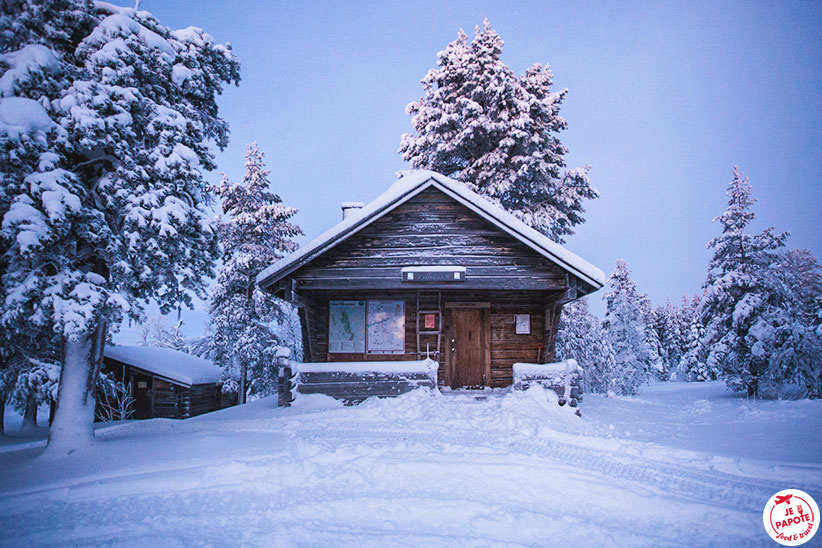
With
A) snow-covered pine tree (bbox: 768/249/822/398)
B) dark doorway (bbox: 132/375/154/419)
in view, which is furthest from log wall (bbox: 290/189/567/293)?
dark doorway (bbox: 132/375/154/419)

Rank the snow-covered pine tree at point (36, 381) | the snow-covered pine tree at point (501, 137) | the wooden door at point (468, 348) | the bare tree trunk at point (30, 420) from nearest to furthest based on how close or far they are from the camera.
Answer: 1. the snow-covered pine tree at point (36, 381)
2. the wooden door at point (468, 348)
3. the snow-covered pine tree at point (501, 137)
4. the bare tree trunk at point (30, 420)

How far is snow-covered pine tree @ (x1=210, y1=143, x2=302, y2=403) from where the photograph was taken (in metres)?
19.5

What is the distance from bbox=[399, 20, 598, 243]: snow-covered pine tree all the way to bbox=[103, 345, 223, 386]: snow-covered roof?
17.2 m

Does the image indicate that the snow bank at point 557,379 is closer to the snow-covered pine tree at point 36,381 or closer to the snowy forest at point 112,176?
the snowy forest at point 112,176

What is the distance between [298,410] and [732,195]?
2258 centimetres

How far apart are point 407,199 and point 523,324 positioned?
5354mm

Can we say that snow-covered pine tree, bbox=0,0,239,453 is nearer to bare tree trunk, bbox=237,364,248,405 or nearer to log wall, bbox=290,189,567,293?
log wall, bbox=290,189,567,293

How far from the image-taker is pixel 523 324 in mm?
13383

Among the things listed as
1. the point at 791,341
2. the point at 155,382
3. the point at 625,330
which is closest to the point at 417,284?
the point at 791,341

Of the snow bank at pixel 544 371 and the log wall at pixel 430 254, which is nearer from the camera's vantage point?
the snow bank at pixel 544 371

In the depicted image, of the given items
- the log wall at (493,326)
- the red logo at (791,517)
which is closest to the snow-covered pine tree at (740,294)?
the log wall at (493,326)

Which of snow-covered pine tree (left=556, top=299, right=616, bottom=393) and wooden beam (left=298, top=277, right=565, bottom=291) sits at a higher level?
wooden beam (left=298, top=277, right=565, bottom=291)

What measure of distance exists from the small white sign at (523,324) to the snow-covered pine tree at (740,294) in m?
12.2

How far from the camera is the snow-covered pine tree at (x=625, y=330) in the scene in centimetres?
3020
